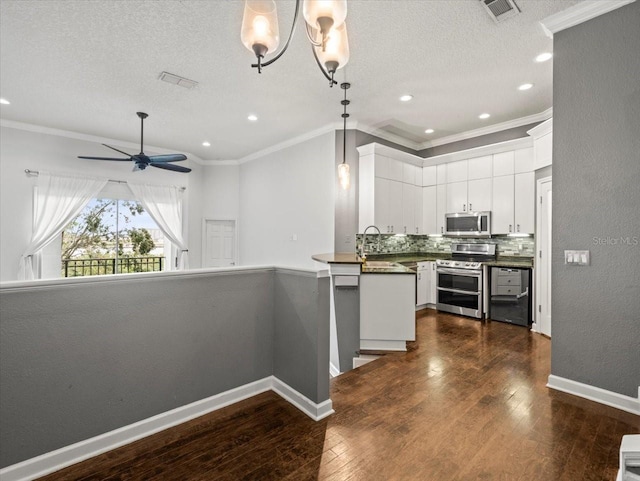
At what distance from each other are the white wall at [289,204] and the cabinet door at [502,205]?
2.50 m

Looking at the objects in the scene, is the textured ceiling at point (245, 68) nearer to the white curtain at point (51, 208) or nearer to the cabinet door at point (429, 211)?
the white curtain at point (51, 208)

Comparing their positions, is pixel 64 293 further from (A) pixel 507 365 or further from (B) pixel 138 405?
(A) pixel 507 365

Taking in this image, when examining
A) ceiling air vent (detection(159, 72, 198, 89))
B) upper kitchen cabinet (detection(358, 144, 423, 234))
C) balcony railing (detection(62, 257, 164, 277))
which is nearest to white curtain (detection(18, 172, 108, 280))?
balcony railing (detection(62, 257, 164, 277))

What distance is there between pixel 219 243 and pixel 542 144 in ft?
20.3

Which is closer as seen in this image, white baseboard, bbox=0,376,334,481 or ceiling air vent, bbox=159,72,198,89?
white baseboard, bbox=0,376,334,481

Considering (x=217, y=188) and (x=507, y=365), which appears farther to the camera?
(x=217, y=188)

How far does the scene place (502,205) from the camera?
16.2ft

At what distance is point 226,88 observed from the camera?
12.7 feet

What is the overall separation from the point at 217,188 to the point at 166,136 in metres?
1.74

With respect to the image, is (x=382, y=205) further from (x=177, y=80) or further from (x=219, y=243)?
(x=219, y=243)

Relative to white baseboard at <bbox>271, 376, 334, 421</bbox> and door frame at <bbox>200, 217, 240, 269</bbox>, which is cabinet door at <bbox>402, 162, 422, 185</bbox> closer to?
door frame at <bbox>200, 217, 240, 269</bbox>

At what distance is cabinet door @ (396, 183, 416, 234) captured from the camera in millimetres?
5560

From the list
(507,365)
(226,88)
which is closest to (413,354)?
(507,365)

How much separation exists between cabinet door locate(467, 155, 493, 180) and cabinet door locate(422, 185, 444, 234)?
2.27 ft
